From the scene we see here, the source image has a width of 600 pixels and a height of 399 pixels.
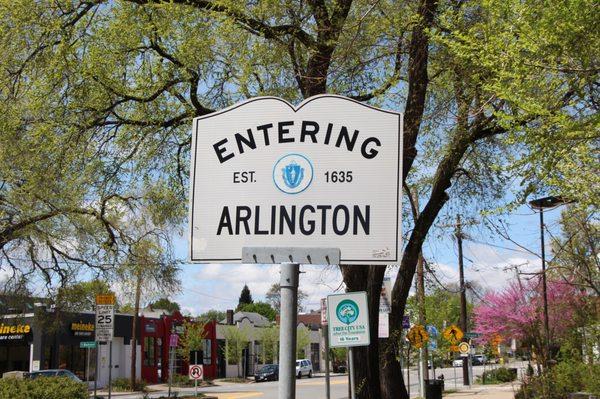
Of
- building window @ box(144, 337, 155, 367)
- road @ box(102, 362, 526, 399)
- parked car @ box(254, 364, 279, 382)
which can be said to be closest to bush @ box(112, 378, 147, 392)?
road @ box(102, 362, 526, 399)

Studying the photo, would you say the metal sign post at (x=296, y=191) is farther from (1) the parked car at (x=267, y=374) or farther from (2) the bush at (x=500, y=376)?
(1) the parked car at (x=267, y=374)

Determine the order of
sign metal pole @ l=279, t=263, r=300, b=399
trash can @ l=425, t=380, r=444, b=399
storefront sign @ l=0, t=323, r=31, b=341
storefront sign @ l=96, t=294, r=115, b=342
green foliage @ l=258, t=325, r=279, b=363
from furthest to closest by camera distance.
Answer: green foliage @ l=258, t=325, r=279, b=363 → storefront sign @ l=0, t=323, r=31, b=341 → storefront sign @ l=96, t=294, r=115, b=342 → trash can @ l=425, t=380, r=444, b=399 → sign metal pole @ l=279, t=263, r=300, b=399

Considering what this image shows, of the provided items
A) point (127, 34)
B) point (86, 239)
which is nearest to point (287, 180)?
point (127, 34)

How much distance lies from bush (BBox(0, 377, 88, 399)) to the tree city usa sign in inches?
484

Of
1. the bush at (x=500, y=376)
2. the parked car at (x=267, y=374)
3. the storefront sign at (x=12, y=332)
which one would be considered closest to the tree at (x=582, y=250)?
the bush at (x=500, y=376)

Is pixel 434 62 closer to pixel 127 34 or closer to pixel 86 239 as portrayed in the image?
pixel 127 34

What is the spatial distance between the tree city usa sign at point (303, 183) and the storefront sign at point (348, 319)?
152 inches

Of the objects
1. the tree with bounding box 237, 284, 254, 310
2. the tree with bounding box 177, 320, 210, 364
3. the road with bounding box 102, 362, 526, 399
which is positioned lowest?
the road with bounding box 102, 362, 526, 399

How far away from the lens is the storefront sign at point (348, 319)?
265 inches

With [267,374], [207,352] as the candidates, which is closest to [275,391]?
[267,374]

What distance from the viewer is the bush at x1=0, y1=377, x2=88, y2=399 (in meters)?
13.8

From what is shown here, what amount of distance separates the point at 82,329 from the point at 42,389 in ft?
113

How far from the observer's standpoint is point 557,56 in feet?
21.5

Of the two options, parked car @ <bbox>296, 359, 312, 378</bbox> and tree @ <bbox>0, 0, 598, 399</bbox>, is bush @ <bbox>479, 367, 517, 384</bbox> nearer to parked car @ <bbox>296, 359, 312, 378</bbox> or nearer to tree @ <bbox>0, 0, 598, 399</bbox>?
parked car @ <bbox>296, 359, 312, 378</bbox>
